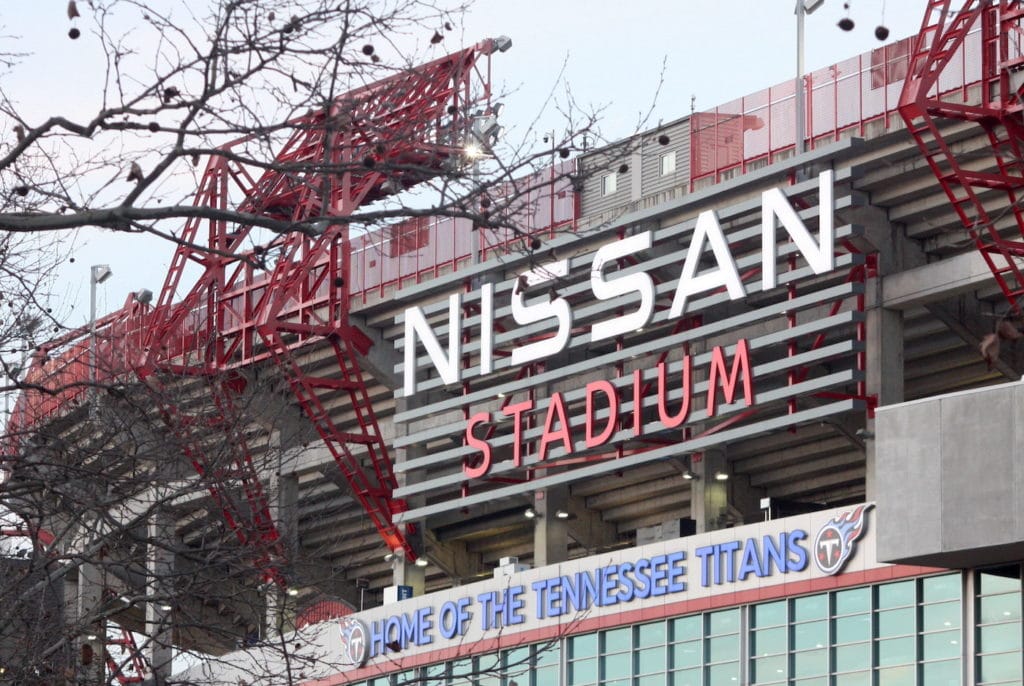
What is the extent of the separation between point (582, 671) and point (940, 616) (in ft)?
38.7

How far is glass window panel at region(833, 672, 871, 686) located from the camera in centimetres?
4916

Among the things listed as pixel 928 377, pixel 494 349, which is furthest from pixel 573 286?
pixel 928 377

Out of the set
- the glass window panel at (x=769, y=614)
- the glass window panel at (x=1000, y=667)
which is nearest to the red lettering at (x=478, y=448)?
the glass window panel at (x=769, y=614)

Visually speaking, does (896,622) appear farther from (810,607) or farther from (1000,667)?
(1000,667)

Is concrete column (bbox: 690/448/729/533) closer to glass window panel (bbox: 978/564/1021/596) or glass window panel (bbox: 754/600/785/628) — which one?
glass window panel (bbox: 754/600/785/628)

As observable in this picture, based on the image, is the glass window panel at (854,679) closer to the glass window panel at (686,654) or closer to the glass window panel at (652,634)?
the glass window panel at (686,654)

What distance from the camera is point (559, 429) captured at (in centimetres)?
5856

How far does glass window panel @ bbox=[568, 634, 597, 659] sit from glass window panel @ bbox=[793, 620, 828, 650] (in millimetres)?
6979

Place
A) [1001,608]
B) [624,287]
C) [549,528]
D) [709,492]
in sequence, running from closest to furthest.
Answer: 1. [1001,608]
2. [624,287]
3. [709,492]
4. [549,528]

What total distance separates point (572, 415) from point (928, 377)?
30.8 ft

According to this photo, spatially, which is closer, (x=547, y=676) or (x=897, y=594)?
(x=897, y=594)

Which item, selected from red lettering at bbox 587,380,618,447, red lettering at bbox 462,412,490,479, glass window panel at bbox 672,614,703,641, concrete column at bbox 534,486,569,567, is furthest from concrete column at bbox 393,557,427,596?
glass window panel at bbox 672,614,703,641

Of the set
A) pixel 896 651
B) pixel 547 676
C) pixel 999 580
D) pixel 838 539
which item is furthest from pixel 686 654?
pixel 999 580

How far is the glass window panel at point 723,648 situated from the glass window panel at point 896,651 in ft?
15.1
